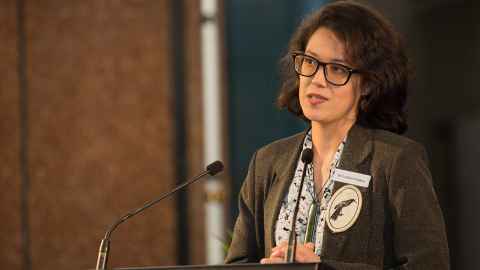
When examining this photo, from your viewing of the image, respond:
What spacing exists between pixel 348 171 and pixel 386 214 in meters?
0.15

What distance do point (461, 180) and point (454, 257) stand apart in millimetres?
479

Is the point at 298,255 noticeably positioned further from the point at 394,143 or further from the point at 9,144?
the point at 9,144

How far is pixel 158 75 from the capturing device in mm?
5262

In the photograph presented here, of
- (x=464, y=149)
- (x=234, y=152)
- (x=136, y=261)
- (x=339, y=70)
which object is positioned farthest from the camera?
(x=234, y=152)

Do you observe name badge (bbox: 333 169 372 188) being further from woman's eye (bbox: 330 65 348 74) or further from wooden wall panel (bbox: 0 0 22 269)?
wooden wall panel (bbox: 0 0 22 269)

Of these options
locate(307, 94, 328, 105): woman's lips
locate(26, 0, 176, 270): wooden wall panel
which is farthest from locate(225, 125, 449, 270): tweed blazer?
locate(26, 0, 176, 270): wooden wall panel

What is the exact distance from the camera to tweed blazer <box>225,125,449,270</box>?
210 cm

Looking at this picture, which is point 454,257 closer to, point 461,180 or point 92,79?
point 461,180

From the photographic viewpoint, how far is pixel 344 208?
2195 mm

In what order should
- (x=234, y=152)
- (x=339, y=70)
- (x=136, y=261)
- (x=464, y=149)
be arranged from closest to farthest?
(x=339, y=70) → (x=464, y=149) → (x=136, y=261) → (x=234, y=152)

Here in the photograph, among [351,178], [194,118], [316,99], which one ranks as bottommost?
[194,118]

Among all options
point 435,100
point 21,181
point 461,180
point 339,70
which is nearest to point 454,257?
point 461,180

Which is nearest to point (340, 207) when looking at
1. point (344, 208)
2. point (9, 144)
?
point (344, 208)

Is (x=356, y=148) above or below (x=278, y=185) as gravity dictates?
above
